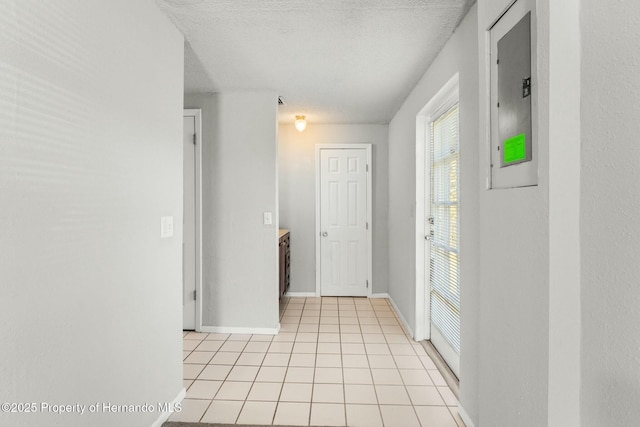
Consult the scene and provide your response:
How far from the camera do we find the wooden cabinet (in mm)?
3998

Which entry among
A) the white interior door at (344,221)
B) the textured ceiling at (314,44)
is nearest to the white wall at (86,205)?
the textured ceiling at (314,44)

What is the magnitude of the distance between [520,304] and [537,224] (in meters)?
0.30

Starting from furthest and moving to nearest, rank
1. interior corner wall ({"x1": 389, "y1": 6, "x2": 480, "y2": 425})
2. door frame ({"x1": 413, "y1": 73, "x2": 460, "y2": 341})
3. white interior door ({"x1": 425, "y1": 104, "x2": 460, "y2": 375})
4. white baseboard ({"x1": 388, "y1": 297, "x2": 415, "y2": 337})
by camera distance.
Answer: white baseboard ({"x1": 388, "y1": 297, "x2": 415, "y2": 337}), door frame ({"x1": 413, "y1": 73, "x2": 460, "y2": 341}), white interior door ({"x1": 425, "y1": 104, "x2": 460, "y2": 375}), interior corner wall ({"x1": 389, "y1": 6, "x2": 480, "y2": 425})

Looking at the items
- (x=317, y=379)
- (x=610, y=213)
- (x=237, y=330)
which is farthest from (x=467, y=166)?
(x=237, y=330)

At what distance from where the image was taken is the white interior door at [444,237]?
249 centimetres

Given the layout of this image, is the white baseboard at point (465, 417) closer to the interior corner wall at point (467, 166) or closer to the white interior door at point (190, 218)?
the interior corner wall at point (467, 166)

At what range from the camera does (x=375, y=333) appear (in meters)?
3.38

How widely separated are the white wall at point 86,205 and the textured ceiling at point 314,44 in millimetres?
405

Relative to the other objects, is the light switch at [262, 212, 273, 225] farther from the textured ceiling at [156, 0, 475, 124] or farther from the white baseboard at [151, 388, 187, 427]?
the white baseboard at [151, 388, 187, 427]

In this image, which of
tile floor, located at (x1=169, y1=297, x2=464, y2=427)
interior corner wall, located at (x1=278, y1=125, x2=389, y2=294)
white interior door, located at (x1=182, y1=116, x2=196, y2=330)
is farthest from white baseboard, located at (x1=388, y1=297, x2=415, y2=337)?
white interior door, located at (x1=182, y1=116, x2=196, y2=330)

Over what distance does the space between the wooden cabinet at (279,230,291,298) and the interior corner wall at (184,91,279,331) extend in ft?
1.91

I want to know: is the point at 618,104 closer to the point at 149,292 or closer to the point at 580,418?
the point at 580,418

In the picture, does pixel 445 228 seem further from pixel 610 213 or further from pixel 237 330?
pixel 237 330

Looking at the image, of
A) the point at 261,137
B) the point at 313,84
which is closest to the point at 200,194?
the point at 261,137
